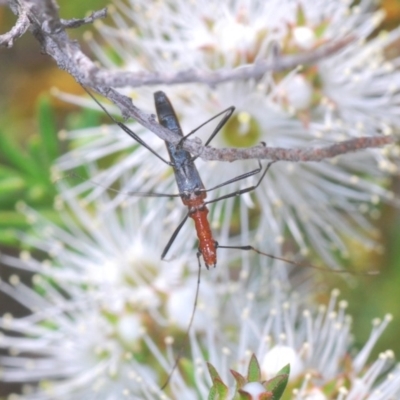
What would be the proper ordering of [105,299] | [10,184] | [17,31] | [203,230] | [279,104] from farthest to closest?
1. [10,184]
2. [105,299]
3. [279,104]
4. [203,230]
5. [17,31]

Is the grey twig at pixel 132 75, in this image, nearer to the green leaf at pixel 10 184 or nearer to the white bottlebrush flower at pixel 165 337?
the white bottlebrush flower at pixel 165 337

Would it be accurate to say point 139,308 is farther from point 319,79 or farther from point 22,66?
point 22,66

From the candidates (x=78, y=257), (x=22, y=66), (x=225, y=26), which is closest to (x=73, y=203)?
(x=78, y=257)

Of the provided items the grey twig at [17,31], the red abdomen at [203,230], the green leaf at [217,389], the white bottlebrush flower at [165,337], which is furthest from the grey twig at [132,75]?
the white bottlebrush flower at [165,337]

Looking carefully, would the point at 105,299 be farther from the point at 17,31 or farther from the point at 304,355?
the point at 17,31

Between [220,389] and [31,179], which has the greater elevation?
[31,179]

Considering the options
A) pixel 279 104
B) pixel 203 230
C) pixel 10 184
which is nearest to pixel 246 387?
pixel 203 230

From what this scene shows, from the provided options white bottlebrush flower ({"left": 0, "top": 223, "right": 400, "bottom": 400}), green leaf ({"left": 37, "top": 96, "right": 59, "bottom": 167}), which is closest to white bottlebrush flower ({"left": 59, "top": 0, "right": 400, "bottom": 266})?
green leaf ({"left": 37, "top": 96, "right": 59, "bottom": 167})
